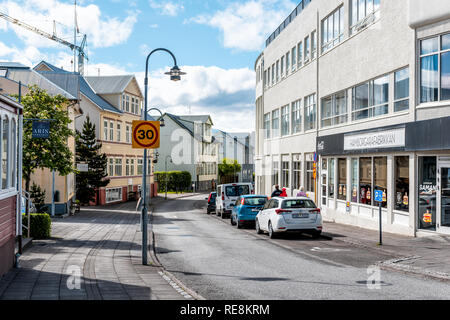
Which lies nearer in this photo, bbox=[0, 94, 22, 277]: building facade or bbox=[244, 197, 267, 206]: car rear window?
bbox=[0, 94, 22, 277]: building facade

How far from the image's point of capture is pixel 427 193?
677 inches

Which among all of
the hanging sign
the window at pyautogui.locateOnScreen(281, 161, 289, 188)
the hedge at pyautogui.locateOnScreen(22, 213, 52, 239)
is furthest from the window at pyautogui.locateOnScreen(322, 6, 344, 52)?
the hedge at pyautogui.locateOnScreen(22, 213, 52, 239)

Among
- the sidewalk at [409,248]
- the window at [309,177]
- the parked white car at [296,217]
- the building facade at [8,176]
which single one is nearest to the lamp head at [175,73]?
the building facade at [8,176]

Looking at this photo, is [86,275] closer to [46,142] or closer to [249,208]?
[46,142]

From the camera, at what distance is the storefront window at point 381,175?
2031 centimetres

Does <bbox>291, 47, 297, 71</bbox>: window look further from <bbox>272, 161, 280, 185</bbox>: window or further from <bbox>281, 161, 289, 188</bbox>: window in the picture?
<bbox>272, 161, 280, 185</bbox>: window

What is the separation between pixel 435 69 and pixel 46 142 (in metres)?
13.7

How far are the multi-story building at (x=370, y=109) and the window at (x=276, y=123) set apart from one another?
3.70ft

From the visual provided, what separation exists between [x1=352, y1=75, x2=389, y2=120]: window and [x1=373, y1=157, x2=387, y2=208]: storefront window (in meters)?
1.92

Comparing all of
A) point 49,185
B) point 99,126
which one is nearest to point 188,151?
point 99,126

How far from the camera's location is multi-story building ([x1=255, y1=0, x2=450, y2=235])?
16812 mm

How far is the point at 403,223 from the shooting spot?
61.2 feet
